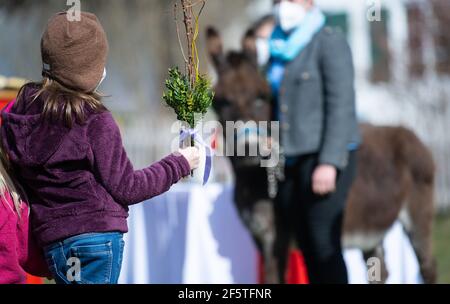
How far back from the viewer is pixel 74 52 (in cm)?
307

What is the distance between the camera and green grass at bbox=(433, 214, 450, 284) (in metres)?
7.14

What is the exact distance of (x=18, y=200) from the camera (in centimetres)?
315

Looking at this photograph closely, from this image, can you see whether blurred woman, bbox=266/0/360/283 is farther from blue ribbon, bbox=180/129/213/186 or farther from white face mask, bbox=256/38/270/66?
blue ribbon, bbox=180/129/213/186

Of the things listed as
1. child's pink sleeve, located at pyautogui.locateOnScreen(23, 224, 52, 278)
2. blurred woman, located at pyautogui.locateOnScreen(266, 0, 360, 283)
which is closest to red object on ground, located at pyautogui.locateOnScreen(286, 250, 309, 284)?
blurred woman, located at pyautogui.locateOnScreen(266, 0, 360, 283)

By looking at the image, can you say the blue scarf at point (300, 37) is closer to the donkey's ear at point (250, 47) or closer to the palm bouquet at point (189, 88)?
the donkey's ear at point (250, 47)

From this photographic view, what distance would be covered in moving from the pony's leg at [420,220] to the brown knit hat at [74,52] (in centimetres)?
352

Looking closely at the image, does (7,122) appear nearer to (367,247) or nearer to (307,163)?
(307,163)

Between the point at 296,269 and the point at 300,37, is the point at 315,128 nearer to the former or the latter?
the point at 300,37

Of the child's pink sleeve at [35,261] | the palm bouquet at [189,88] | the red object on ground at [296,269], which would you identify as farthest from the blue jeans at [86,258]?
the red object on ground at [296,269]

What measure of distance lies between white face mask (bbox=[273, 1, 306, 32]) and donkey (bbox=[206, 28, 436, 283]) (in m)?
0.50

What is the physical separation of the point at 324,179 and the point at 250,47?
1.38 m

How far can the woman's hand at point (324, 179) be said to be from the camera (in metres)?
4.53
